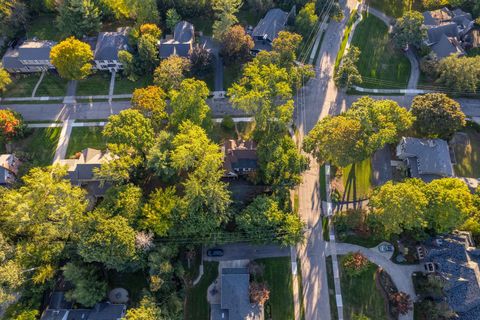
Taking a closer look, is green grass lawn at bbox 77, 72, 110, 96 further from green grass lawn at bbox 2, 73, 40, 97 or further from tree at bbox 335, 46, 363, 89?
tree at bbox 335, 46, 363, 89

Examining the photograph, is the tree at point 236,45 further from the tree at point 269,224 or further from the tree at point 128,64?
the tree at point 269,224

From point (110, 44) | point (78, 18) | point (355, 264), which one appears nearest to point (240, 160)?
point (355, 264)

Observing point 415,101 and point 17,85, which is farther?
point 17,85

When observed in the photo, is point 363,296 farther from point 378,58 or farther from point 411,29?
point 411,29

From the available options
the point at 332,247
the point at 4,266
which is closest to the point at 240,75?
the point at 332,247

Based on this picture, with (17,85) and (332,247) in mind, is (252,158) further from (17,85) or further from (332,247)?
(17,85)

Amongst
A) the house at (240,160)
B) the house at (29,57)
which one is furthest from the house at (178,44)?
the house at (240,160)
